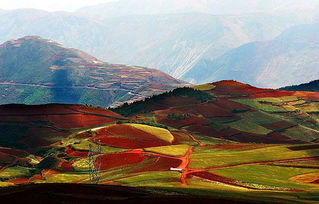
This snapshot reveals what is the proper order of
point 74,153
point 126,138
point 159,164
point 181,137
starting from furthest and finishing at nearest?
point 181,137, point 126,138, point 74,153, point 159,164

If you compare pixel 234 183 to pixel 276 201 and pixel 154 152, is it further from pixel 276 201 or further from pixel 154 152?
pixel 154 152

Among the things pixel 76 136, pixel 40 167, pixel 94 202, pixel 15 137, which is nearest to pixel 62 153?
pixel 40 167

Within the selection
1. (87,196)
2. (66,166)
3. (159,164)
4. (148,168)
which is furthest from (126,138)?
(87,196)

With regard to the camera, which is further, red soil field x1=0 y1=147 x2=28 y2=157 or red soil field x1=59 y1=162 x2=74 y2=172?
red soil field x1=0 y1=147 x2=28 y2=157

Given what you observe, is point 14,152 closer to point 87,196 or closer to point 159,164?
point 159,164

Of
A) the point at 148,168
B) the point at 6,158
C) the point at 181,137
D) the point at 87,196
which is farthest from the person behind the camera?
the point at 181,137

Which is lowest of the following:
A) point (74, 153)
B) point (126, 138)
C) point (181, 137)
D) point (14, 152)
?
point (14, 152)

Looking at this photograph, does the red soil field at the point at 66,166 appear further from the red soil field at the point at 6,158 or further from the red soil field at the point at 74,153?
the red soil field at the point at 6,158

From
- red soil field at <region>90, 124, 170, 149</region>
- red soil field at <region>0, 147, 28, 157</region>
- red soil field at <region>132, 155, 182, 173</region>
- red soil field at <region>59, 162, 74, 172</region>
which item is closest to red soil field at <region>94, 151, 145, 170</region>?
red soil field at <region>132, 155, 182, 173</region>

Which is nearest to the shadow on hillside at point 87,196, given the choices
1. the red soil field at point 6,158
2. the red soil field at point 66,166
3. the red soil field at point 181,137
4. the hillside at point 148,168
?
the hillside at point 148,168

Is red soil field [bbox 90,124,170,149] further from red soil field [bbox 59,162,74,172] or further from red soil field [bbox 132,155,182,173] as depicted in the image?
red soil field [bbox 132,155,182,173]

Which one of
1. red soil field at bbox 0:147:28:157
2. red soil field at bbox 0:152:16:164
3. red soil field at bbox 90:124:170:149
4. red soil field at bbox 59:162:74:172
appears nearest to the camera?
red soil field at bbox 59:162:74:172

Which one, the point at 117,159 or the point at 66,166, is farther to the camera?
the point at 66,166

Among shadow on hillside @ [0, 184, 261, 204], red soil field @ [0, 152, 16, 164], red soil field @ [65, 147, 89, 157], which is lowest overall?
red soil field @ [0, 152, 16, 164]
